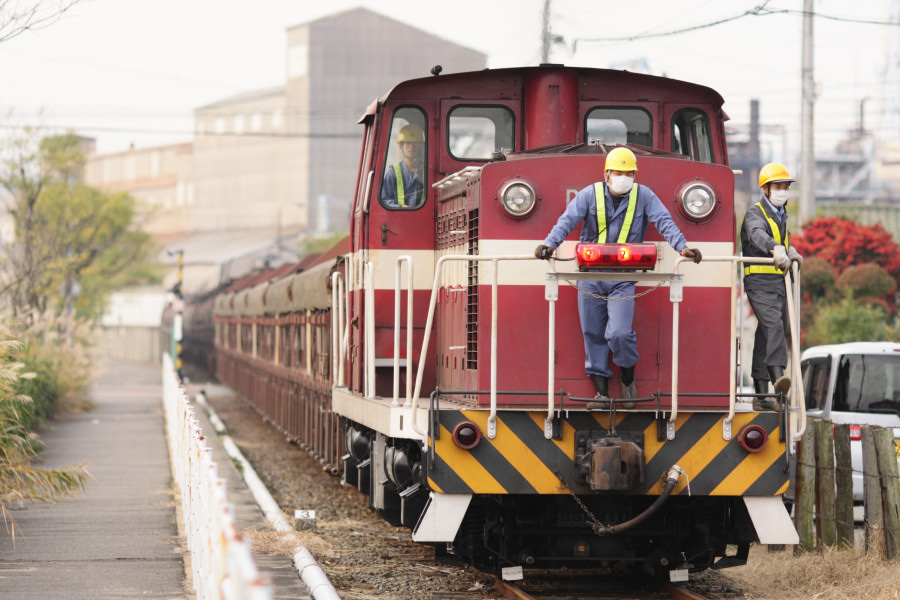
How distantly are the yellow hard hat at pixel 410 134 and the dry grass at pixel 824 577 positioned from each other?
4.13 metres

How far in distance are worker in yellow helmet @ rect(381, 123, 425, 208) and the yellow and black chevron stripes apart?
8.24ft

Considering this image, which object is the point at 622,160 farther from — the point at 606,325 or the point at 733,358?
the point at 733,358

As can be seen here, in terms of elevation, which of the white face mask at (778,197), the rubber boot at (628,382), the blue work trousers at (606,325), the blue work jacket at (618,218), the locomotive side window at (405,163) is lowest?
the rubber boot at (628,382)

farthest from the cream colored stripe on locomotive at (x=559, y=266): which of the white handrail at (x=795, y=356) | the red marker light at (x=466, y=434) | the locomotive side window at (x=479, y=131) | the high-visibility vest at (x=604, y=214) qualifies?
the locomotive side window at (x=479, y=131)

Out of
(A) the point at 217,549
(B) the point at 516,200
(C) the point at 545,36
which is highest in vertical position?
(C) the point at 545,36

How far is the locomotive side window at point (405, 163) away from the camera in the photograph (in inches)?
368

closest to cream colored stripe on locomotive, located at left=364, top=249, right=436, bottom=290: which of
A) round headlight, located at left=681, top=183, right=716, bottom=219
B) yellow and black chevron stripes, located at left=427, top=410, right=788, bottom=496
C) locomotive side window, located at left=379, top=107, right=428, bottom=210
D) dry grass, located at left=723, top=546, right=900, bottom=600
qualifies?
locomotive side window, located at left=379, top=107, right=428, bottom=210

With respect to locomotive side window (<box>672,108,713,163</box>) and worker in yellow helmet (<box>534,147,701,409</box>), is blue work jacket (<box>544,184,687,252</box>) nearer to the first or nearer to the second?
worker in yellow helmet (<box>534,147,701,409</box>)

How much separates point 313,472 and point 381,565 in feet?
23.3

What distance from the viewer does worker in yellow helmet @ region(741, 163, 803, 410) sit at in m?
8.31

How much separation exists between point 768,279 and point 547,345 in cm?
164

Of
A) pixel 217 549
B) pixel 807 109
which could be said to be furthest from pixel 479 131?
pixel 807 109

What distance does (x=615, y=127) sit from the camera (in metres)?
9.02

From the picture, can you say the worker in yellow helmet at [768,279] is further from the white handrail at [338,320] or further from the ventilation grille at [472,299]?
the white handrail at [338,320]
